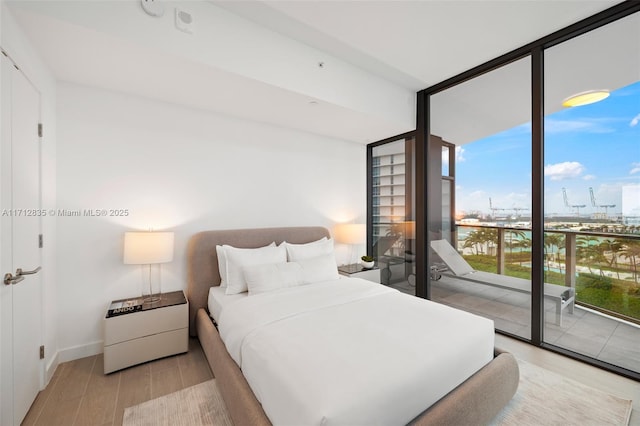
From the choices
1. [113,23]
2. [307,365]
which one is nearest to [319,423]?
[307,365]

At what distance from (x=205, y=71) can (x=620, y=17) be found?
3294mm

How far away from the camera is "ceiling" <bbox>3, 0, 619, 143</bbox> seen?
1757 millimetres

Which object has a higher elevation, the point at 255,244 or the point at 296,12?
the point at 296,12

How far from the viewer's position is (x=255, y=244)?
10.0 feet

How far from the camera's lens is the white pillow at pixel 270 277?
2.41 meters

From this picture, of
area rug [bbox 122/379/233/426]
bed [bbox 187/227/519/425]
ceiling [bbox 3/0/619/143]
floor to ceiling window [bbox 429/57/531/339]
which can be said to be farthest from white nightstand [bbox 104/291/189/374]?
floor to ceiling window [bbox 429/57/531/339]

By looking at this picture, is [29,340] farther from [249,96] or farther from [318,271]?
[249,96]

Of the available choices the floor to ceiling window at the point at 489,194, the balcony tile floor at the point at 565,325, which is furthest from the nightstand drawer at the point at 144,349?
the balcony tile floor at the point at 565,325

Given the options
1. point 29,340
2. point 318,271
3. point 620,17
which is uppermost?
point 620,17

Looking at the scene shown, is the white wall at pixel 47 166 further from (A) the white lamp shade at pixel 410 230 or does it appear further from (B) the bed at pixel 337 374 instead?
(A) the white lamp shade at pixel 410 230

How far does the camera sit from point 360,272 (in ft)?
12.0

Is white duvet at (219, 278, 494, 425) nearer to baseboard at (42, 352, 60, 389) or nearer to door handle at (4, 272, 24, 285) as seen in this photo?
door handle at (4, 272, 24, 285)

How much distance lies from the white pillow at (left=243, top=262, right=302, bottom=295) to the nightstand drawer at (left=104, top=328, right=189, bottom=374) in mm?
737

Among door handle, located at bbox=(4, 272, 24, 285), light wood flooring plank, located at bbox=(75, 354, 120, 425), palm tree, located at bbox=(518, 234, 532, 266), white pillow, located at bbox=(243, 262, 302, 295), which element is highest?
palm tree, located at bbox=(518, 234, 532, 266)
